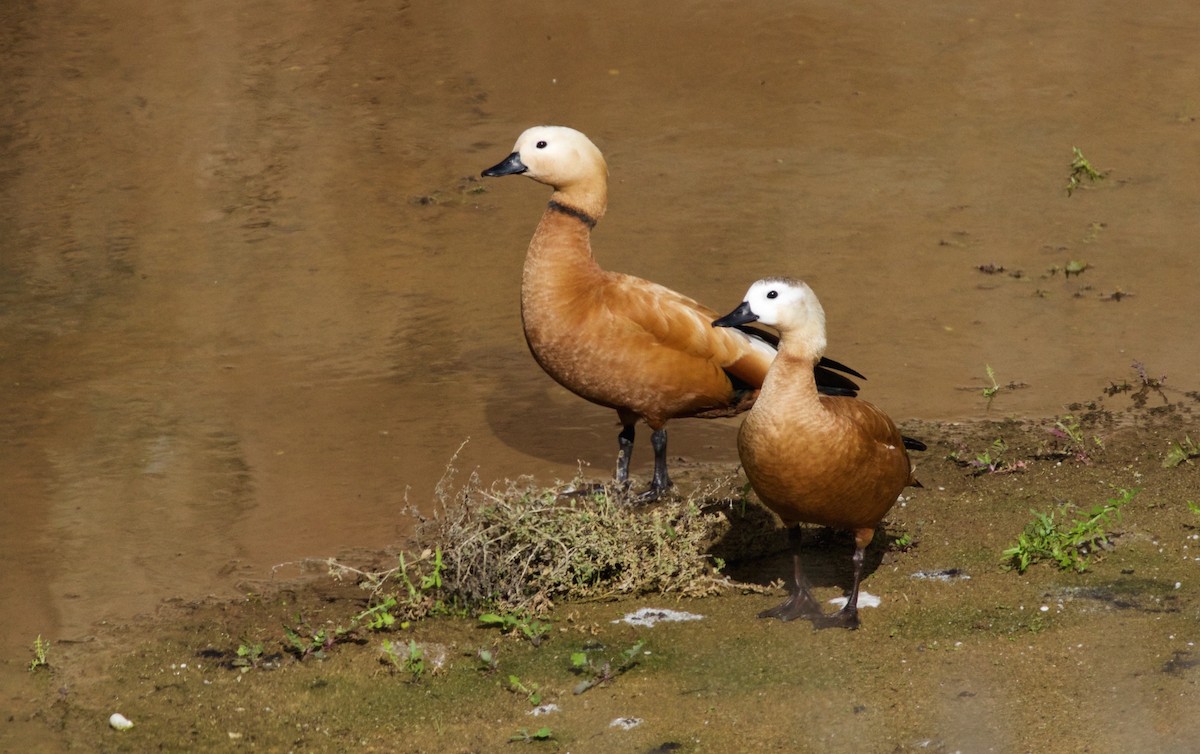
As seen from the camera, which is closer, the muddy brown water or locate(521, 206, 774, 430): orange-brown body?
locate(521, 206, 774, 430): orange-brown body

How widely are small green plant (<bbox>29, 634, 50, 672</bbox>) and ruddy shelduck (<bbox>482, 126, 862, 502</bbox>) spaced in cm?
224

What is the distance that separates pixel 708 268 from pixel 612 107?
2.70 m

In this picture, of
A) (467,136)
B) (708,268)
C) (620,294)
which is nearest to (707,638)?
(620,294)

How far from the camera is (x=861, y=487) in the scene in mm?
5250

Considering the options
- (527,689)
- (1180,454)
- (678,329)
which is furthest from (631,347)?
(1180,454)

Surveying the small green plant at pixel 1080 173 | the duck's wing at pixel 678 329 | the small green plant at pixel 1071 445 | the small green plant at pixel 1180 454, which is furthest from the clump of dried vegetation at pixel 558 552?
the small green plant at pixel 1080 173

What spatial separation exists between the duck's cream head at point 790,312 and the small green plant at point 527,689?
1392 mm

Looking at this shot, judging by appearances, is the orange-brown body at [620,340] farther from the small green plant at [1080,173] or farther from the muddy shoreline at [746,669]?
the small green plant at [1080,173]

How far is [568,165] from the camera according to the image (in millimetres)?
6617

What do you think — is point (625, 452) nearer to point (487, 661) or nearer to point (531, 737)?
point (487, 661)

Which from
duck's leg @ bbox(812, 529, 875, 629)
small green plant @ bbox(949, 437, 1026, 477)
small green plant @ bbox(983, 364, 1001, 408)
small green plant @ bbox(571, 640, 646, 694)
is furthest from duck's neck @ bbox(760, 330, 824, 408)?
small green plant @ bbox(983, 364, 1001, 408)

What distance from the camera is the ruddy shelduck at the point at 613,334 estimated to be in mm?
6422

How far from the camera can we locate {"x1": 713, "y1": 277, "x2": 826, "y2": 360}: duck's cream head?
5.18 meters

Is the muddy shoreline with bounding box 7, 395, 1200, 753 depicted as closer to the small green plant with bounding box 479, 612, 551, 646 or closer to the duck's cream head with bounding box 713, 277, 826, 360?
the small green plant with bounding box 479, 612, 551, 646
